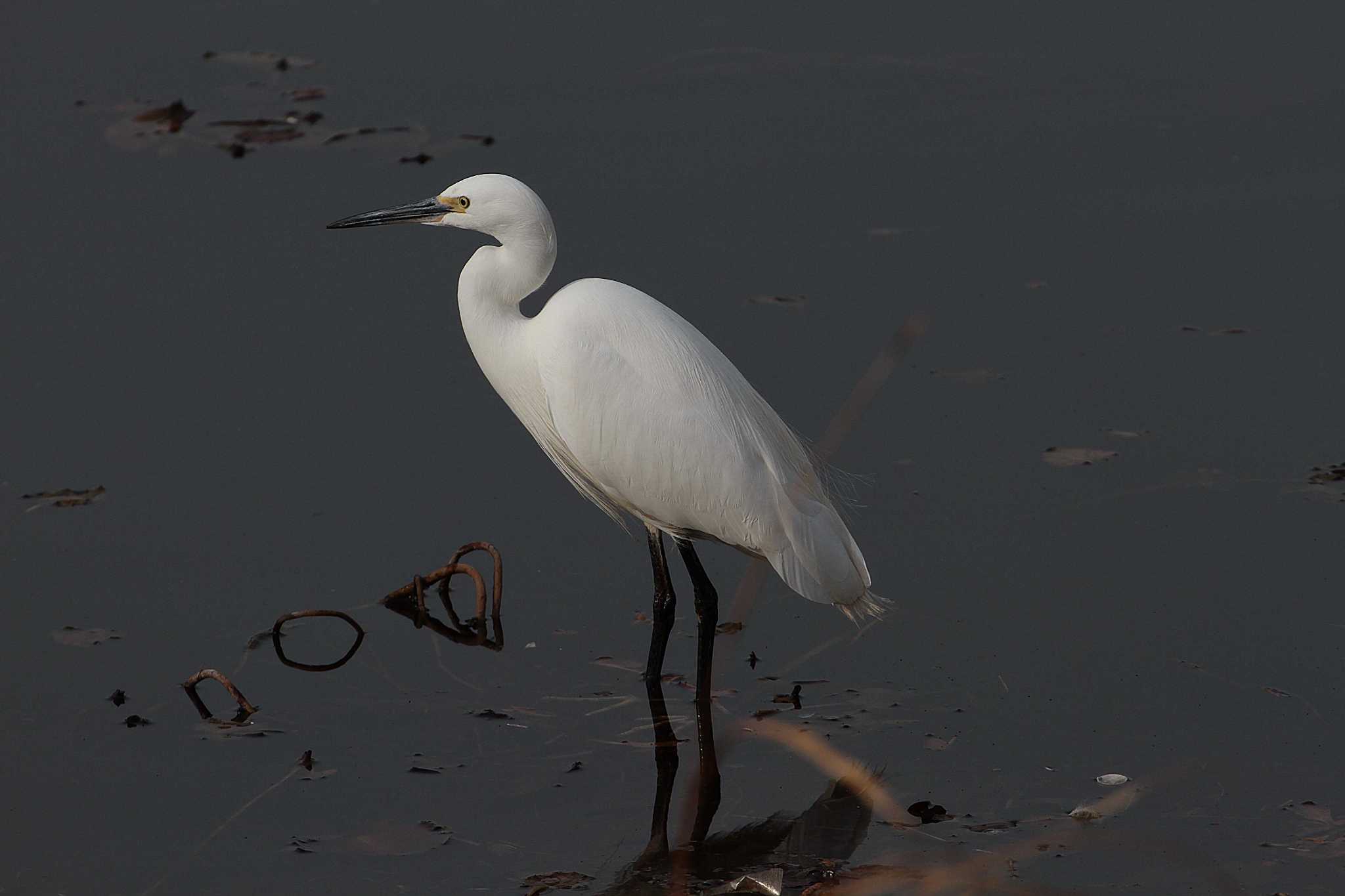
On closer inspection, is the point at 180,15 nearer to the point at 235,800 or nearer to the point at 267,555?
the point at 267,555

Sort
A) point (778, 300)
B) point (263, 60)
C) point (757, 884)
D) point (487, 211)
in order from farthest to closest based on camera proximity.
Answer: point (263, 60) < point (778, 300) < point (487, 211) < point (757, 884)

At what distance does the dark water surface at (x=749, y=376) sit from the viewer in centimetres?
407

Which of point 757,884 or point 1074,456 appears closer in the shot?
point 757,884

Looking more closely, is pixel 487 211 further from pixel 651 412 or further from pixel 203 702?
pixel 203 702

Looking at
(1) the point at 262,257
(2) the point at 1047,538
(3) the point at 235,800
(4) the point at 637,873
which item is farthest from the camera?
(1) the point at 262,257

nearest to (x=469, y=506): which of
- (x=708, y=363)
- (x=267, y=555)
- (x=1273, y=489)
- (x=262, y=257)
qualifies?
(x=267, y=555)

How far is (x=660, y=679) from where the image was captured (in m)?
4.64

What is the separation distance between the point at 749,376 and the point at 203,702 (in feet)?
8.09

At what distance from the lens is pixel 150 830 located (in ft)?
13.1

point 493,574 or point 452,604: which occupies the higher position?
point 493,574

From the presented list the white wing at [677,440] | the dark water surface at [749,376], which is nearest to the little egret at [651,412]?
the white wing at [677,440]

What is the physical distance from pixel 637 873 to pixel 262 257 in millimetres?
4034

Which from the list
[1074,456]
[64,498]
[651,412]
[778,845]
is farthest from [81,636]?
[1074,456]

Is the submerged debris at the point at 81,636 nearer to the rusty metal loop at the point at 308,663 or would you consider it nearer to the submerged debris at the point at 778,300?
the rusty metal loop at the point at 308,663
